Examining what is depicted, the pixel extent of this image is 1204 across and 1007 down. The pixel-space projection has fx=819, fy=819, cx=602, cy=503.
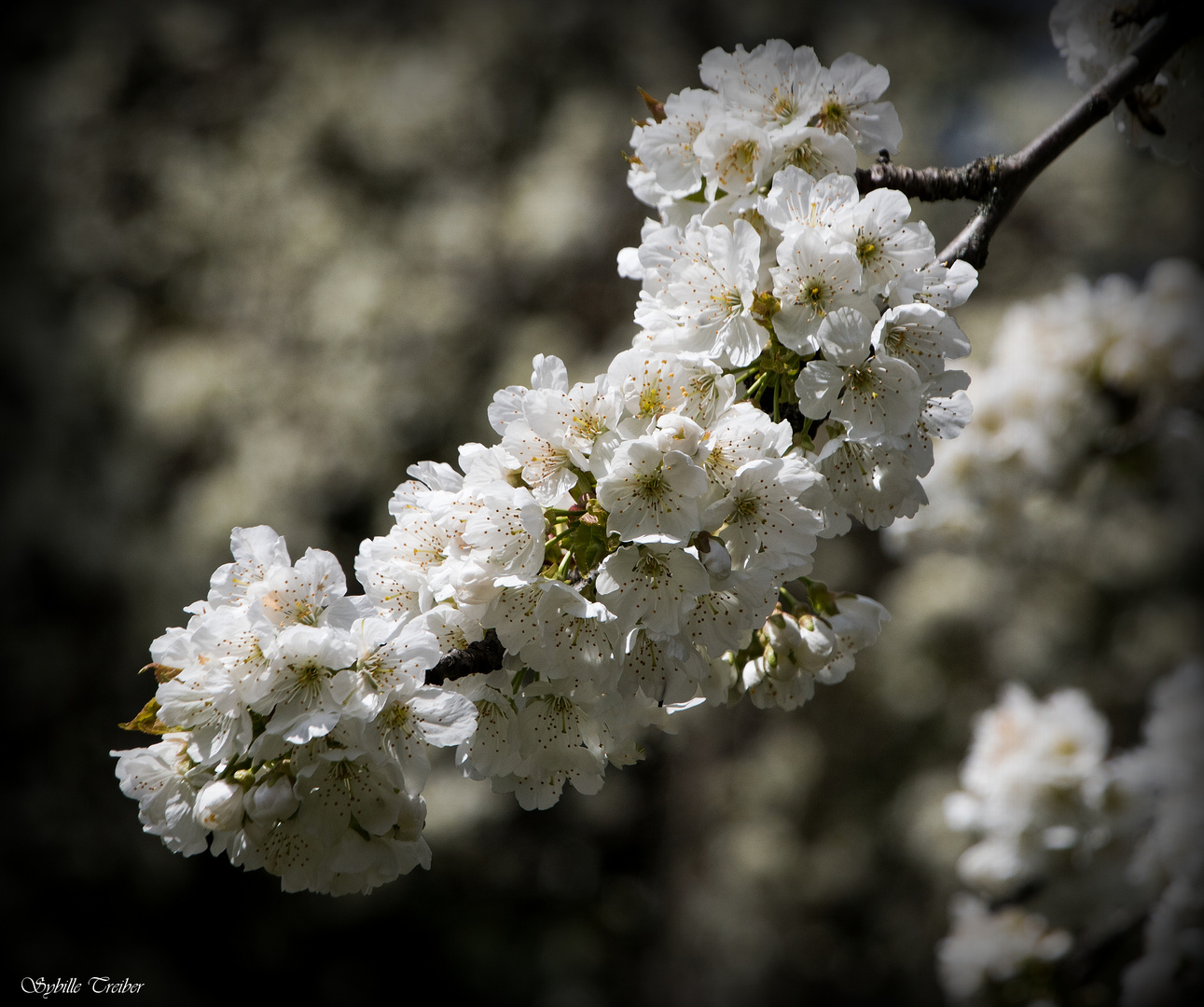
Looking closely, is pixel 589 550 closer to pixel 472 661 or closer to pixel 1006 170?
pixel 472 661

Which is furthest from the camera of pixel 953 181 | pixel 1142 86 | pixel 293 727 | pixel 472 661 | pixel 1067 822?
pixel 1067 822

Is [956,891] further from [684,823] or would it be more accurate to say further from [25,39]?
[25,39]

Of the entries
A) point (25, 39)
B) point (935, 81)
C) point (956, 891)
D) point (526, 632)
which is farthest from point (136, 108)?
point (956, 891)

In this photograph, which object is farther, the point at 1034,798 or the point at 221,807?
the point at 1034,798

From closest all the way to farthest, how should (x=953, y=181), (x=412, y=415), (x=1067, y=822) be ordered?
(x=953, y=181) < (x=1067, y=822) < (x=412, y=415)

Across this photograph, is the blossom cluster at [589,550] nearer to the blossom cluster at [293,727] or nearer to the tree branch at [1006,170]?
the blossom cluster at [293,727]

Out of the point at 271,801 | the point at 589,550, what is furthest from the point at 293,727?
the point at 589,550

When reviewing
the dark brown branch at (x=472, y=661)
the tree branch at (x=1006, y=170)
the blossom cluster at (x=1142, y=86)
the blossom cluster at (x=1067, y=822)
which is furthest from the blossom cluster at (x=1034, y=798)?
the dark brown branch at (x=472, y=661)

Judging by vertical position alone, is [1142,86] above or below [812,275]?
above
